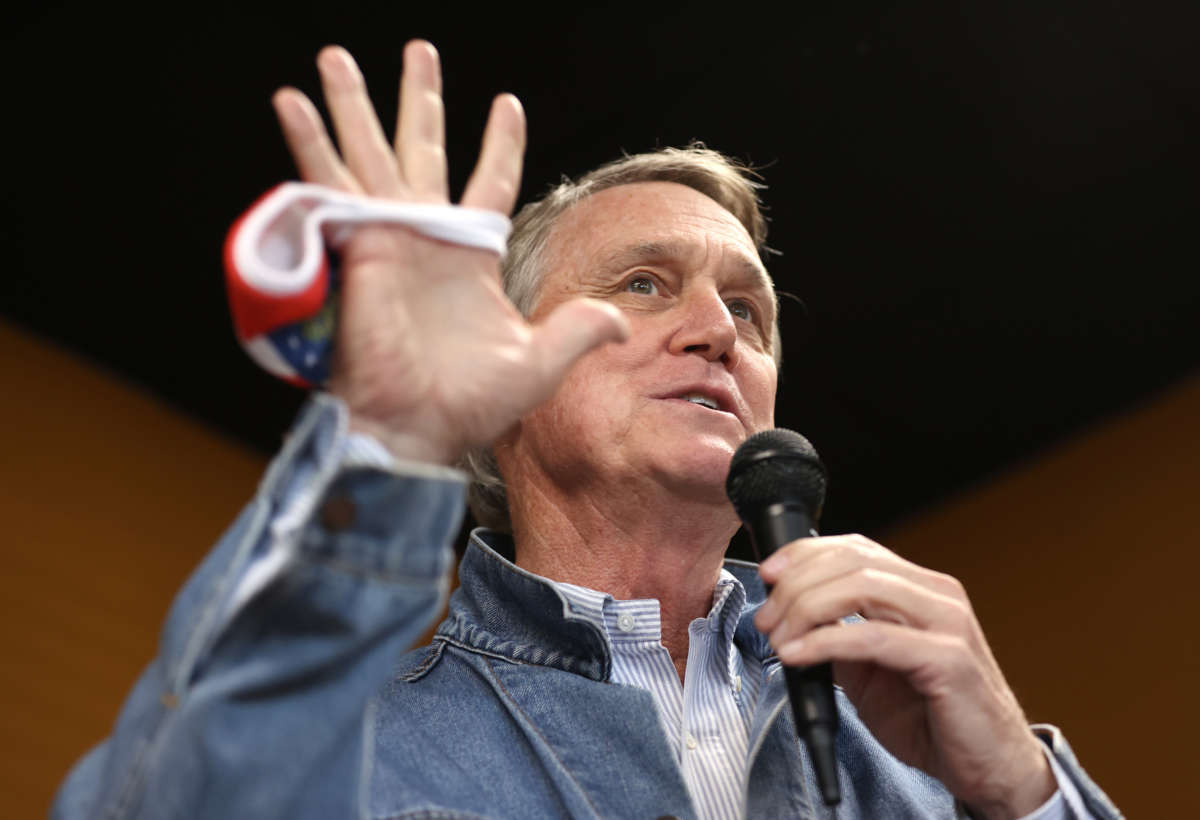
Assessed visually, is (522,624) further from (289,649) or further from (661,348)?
(289,649)

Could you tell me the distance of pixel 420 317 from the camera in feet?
3.23

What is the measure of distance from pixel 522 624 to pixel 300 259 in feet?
2.26

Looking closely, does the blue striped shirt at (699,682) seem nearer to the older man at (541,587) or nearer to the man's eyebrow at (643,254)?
the older man at (541,587)

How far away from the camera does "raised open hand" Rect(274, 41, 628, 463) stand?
3.13 ft

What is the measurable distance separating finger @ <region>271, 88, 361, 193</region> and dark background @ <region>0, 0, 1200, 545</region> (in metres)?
2.08

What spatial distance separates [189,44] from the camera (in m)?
3.02

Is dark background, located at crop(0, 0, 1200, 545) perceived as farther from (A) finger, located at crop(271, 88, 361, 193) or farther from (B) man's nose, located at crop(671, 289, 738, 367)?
(A) finger, located at crop(271, 88, 361, 193)

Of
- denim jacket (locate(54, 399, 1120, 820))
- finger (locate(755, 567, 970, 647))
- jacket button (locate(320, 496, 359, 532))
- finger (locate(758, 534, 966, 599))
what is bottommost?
denim jacket (locate(54, 399, 1120, 820))

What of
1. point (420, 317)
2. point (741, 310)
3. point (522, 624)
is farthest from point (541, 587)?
point (741, 310)

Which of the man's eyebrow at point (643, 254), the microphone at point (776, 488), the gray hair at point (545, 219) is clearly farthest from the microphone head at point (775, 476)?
the gray hair at point (545, 219)

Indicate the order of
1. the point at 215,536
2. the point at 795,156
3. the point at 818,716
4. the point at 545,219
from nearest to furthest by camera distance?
1. the point at 818,716
2. the point at 545,219
3. the point at 795,156
4. the point at 215,536

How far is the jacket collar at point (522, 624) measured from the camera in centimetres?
141

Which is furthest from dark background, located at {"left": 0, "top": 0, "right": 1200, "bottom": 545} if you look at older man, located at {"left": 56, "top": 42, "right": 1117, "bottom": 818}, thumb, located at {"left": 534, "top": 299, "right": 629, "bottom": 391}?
thumb, located at {"left": 534, "top": 299, "right": 629, "bottom": 391}

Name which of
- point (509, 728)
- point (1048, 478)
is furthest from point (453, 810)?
point (1048, 478)
